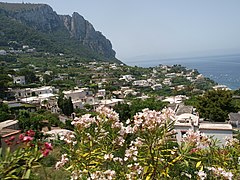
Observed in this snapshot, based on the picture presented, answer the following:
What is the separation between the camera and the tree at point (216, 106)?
1991 cm

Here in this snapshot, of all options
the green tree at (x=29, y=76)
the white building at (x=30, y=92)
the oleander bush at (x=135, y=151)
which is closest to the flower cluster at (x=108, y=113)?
the oleander bush at (x=135, y=151)

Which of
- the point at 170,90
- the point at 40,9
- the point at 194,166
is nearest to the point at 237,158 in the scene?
the point at 194,166

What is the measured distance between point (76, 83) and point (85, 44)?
72.5 metres

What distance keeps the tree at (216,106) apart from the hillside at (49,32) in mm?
66665

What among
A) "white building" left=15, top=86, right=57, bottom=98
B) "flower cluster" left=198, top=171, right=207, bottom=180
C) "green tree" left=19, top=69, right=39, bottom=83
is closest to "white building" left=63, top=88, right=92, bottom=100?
"white building" left=15, top=86, right=57, bottom=98

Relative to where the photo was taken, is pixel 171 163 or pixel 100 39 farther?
pixel 100 39

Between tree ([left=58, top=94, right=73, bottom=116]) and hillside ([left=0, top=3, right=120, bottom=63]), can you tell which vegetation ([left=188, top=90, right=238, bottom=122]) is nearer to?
tree ([left=58, top=94, right=73, bottom=116])

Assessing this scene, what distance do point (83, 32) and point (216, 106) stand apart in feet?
347

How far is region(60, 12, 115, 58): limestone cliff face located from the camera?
11725 cm

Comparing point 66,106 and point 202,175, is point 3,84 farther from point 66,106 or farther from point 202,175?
point 202,175

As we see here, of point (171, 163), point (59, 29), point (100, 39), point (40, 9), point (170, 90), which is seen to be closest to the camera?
point (171, 163)

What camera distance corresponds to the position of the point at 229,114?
2083 centimetres

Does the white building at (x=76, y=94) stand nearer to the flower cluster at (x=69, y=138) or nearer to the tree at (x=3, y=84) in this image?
the tree at (x=3, y=84)

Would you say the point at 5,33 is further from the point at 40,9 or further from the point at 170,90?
the point at 170,90
